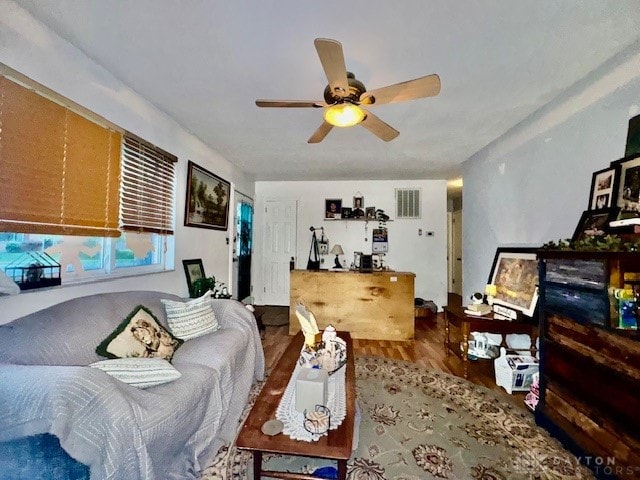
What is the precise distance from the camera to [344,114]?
1.86m

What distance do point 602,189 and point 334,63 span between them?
202 cm

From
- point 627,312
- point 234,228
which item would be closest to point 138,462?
point 627,312

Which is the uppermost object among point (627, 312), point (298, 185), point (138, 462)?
point (298, 185)

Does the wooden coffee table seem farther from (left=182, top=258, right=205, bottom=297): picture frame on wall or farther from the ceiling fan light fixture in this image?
(left=182, top=258, right=205, bottom=297): picture frame on wall

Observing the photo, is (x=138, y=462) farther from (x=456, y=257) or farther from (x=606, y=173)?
(x=456, y=257)

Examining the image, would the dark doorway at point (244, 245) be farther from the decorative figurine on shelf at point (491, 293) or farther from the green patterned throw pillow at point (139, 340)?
the decorative figurine on shelf at point (491, 293)

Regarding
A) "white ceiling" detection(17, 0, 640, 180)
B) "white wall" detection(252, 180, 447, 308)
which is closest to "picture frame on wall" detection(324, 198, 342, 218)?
"white wall" detection(252, 180, 447, 308)

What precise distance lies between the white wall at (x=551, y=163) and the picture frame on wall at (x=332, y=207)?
2.43 meters

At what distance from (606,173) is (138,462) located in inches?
122

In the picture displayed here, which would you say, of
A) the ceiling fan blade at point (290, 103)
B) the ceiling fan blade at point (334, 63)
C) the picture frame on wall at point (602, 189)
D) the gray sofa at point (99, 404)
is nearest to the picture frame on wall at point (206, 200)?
the gray sofa at point (99, 404)

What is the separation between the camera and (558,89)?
7.55 feet

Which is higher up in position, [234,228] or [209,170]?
[209,170]

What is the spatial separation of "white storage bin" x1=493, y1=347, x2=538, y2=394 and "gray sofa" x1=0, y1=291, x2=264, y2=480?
223 centimetres

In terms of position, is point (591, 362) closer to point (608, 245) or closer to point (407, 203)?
point (608, 245)
